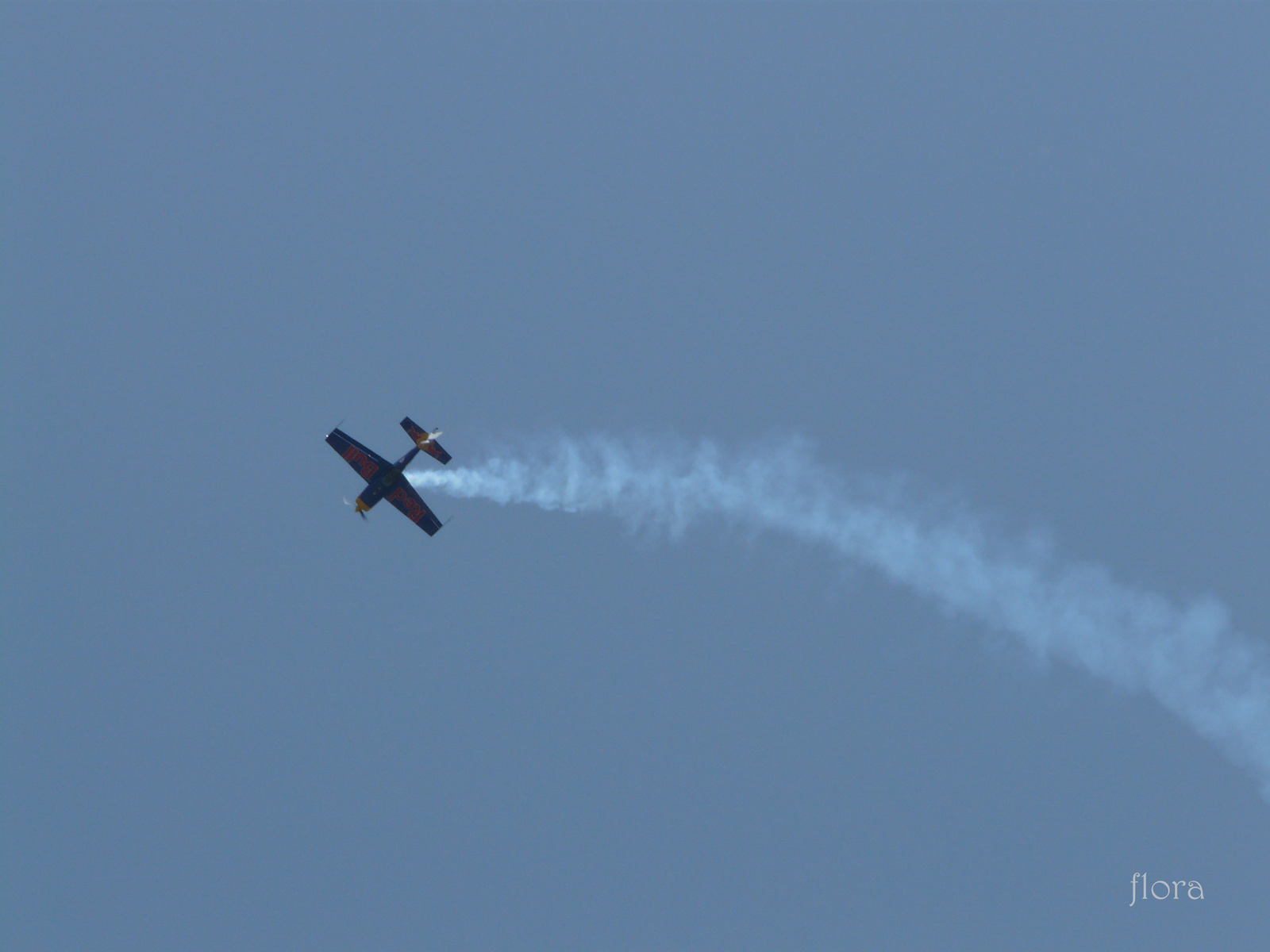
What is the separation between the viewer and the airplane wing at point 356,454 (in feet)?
224

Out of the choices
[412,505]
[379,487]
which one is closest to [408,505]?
[412,505]

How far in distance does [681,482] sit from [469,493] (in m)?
A: 11.6

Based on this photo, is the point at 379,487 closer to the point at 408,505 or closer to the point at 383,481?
the point at 383,481

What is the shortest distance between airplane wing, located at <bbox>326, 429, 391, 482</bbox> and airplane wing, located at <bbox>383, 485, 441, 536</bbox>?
1.54 m

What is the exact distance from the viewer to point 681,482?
221ft

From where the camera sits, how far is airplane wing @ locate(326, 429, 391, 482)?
68375mm

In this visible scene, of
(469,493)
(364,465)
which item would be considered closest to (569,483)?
(469,493)

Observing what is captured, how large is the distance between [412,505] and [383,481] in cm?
296

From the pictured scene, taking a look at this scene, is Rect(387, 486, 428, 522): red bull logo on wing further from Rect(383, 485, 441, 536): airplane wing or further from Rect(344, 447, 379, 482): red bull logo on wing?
Rect(344, 447, 379, 482): red bull logo on wing

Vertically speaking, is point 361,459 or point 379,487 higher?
point 361,459

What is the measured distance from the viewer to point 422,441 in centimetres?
6469

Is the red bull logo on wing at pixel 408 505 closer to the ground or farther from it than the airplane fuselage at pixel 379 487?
farther from it

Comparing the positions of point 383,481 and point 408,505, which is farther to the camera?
point 408,505

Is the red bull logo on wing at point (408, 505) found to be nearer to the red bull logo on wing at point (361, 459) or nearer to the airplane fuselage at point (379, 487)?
the airplane fuselage at point (379, 487)
